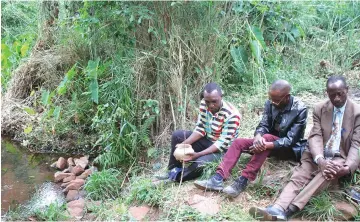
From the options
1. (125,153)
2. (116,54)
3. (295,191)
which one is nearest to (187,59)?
(116,54)

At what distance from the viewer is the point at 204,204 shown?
3619mm

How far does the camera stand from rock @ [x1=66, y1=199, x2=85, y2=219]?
163 inches

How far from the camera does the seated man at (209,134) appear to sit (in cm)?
391

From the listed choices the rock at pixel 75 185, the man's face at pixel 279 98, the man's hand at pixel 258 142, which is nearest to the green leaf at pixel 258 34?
the man's face at pixel 279 98

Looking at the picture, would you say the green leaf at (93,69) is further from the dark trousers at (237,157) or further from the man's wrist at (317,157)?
the man's wrist at (317,157)

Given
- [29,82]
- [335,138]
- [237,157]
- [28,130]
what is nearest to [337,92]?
[335,138]

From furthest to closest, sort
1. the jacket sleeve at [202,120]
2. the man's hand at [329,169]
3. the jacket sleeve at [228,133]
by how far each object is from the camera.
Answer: the jacket sleeve at [202,120] → the jacket sleeve at [228,133] → the man's hand at [329,169]

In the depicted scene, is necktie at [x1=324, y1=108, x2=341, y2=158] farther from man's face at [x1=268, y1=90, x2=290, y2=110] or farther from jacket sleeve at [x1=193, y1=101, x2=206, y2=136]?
jacket sleeve at [x1=193, y1=101, x2=206, y2=136]

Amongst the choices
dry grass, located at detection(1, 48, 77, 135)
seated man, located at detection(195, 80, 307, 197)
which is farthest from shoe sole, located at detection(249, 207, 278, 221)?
dry grass, located at detection(1, 48, 77, 135)

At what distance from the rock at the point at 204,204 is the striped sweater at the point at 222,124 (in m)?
0.51

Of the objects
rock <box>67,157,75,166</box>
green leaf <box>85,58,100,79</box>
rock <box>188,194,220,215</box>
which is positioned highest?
green leaf <box>85,58,100,79</box>

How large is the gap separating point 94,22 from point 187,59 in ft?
3.75

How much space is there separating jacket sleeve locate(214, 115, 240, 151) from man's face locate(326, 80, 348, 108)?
2.93 feet

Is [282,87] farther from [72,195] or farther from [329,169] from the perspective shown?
[72,195]
